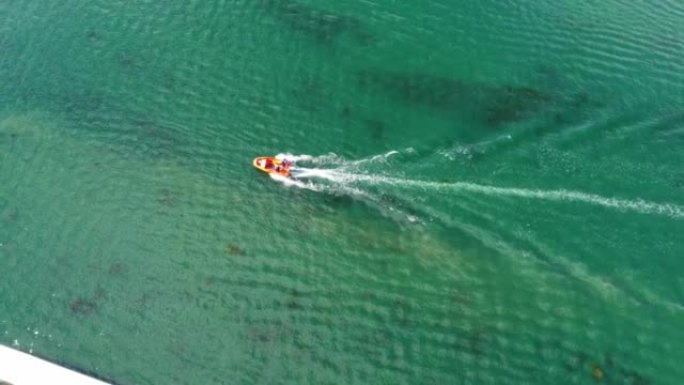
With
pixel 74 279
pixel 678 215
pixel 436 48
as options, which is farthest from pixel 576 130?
pixel 74 279

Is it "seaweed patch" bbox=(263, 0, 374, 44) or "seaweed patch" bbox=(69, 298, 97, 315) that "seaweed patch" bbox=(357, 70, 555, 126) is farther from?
"seaweed patch" bbox=(69, 298, 97, 315)

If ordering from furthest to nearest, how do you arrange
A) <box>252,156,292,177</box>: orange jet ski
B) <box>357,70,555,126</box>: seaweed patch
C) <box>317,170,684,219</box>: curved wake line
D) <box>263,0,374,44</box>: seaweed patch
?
<box>263,0,374,44</box>: seaweed patch → <box>357,70,555,126</box>: seaweed patch → <box>252,156,292,177</box>: orange jet ski → <box>317,170,684,219</box>: curved wake line

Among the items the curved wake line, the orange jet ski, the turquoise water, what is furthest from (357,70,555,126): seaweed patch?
the orange jet ski

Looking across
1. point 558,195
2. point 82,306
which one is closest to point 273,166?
point 82,306

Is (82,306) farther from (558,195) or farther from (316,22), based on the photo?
(316,22)

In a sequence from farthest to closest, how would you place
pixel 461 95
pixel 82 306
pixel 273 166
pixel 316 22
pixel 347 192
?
pixel 316 22 < pixel 461 95 < pixel 273 166 < pixel 347 192 < pixel 82 306

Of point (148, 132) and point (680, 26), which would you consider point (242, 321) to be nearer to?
point (148, 132)
